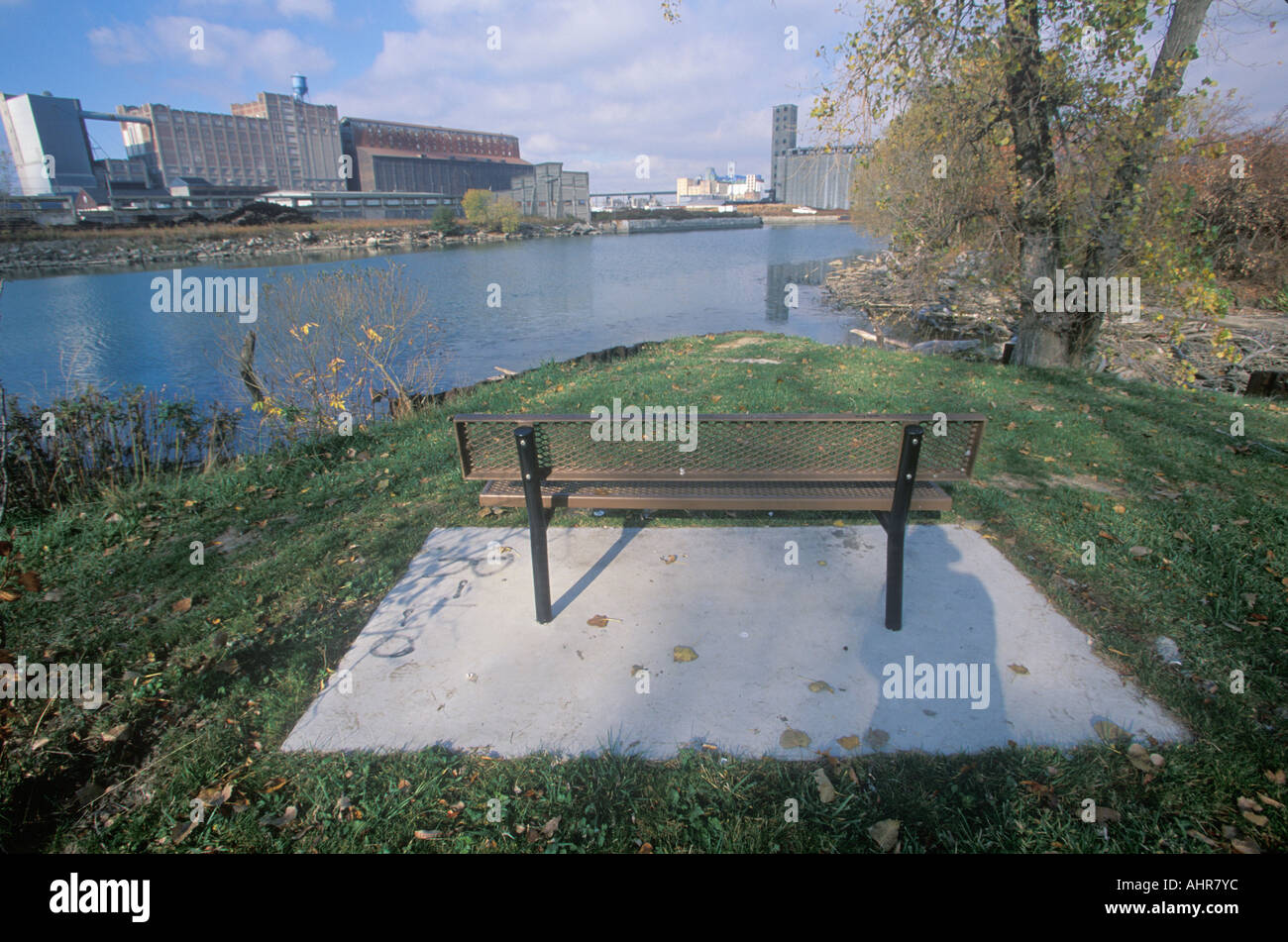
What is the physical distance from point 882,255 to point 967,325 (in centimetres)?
1141

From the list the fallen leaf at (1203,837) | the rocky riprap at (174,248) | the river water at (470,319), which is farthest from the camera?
the rocky riprap at (174,248)

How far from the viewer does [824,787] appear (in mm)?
2340

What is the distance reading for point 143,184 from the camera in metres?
92.5

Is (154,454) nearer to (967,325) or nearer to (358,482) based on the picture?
(358,482)

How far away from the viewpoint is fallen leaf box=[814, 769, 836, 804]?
7.55ft

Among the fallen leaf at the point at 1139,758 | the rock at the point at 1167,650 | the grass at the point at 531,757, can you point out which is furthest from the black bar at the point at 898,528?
the rock at the point at 1167,650

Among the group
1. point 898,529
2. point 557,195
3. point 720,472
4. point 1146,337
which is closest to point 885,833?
point 898,529

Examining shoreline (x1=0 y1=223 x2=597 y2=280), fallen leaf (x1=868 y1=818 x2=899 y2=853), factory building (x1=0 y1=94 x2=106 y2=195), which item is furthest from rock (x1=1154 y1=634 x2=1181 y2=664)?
factory building (x1=0 y1=94 x2=106 y2=195)

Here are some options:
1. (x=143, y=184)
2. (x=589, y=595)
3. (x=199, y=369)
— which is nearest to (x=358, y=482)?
(x=589, y=595)

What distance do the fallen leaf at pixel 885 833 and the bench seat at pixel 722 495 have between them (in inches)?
56.4

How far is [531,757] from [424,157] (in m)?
142

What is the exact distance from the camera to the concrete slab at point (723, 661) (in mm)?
2660

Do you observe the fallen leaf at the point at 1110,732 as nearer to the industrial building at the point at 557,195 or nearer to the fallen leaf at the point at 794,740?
the fallen leaf at the point at 794,740

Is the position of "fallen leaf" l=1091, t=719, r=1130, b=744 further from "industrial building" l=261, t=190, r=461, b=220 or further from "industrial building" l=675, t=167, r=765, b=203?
"industrial building" l=675, t=167, r=765, b=203
